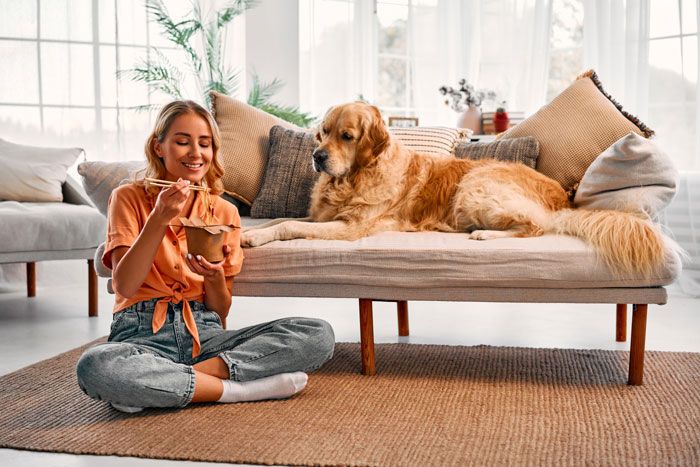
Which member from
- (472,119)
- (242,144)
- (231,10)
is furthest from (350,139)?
(231,10)

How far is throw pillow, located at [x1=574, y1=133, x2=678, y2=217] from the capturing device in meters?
3.03

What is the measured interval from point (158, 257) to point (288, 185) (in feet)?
4.14

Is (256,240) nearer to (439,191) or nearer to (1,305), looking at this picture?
(439,191)

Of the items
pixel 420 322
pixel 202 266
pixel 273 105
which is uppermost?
pixel 273 105

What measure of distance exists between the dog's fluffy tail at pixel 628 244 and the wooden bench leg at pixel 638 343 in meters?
0.13

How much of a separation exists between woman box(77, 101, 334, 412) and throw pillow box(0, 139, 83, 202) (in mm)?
2330

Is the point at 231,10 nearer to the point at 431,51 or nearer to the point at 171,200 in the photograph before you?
the point at 431,51

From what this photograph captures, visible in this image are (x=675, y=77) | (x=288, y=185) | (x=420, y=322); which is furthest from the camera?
(x=675, y=77)

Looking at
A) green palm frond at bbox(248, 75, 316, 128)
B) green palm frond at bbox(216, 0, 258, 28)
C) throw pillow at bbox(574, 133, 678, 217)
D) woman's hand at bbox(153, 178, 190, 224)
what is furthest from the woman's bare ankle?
green palm frond at bbox(216, 0, 258, 28)

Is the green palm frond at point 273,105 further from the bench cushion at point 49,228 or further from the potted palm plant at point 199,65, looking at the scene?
the bench cushion at point 49,228

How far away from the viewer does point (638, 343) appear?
2.77 m

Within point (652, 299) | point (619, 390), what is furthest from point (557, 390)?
point (652, 299)

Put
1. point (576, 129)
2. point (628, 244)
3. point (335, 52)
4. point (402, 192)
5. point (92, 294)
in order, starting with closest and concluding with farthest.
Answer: point (628, 244), point (402, 192), point (576, 129), point (92, 294), point (335, 52)

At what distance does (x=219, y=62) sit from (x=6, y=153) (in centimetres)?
169
